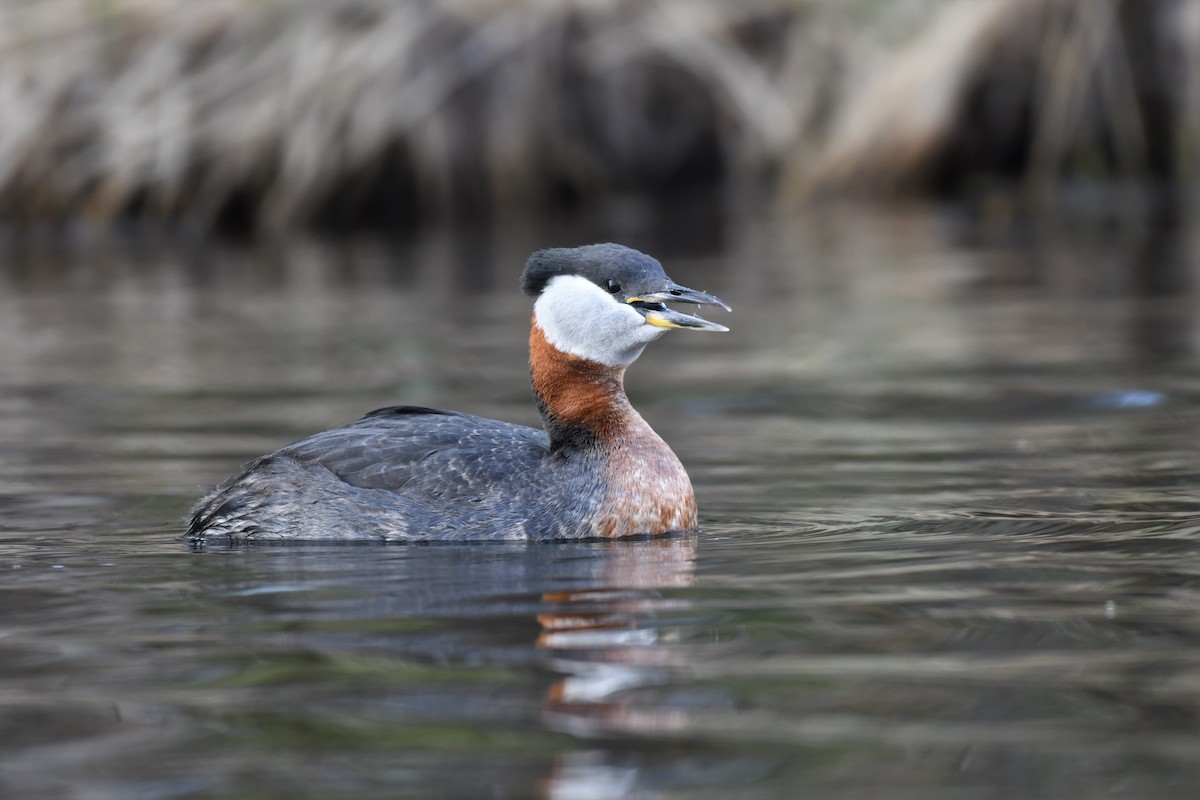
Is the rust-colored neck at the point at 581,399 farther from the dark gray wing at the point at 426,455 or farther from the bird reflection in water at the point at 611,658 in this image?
the bird reflection in water at the point at 611,658

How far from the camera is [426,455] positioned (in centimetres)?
684

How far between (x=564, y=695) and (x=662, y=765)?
0.55 m

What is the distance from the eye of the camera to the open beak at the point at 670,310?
654 cm

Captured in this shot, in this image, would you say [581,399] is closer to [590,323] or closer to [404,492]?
[590,323]

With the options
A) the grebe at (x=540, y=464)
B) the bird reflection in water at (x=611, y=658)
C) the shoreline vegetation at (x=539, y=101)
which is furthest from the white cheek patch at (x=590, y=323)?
the shoreline vegetation at (x=539, y=101)

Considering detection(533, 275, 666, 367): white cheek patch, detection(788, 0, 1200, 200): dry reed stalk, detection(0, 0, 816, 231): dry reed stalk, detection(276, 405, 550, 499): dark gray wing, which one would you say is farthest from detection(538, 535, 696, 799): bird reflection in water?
detection(788, 0, 1200, 200): dry reed stalk

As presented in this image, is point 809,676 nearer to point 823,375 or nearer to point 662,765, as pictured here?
point 662,765

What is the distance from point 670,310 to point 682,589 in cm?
145

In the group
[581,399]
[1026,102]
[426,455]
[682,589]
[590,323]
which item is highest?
[1026,102]

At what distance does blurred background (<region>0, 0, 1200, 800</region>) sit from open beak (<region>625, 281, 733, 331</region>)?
2.35ft

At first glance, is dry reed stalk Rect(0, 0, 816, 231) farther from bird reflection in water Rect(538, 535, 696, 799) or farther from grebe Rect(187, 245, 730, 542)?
bird reflection in water Rect(538, 535, 696, 799)

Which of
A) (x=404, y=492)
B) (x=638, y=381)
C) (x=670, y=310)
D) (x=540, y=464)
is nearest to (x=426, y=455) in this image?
(x=404, y=492)

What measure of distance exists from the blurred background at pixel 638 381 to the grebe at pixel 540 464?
201 millimetres

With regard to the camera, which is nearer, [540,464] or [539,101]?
[540,464]
